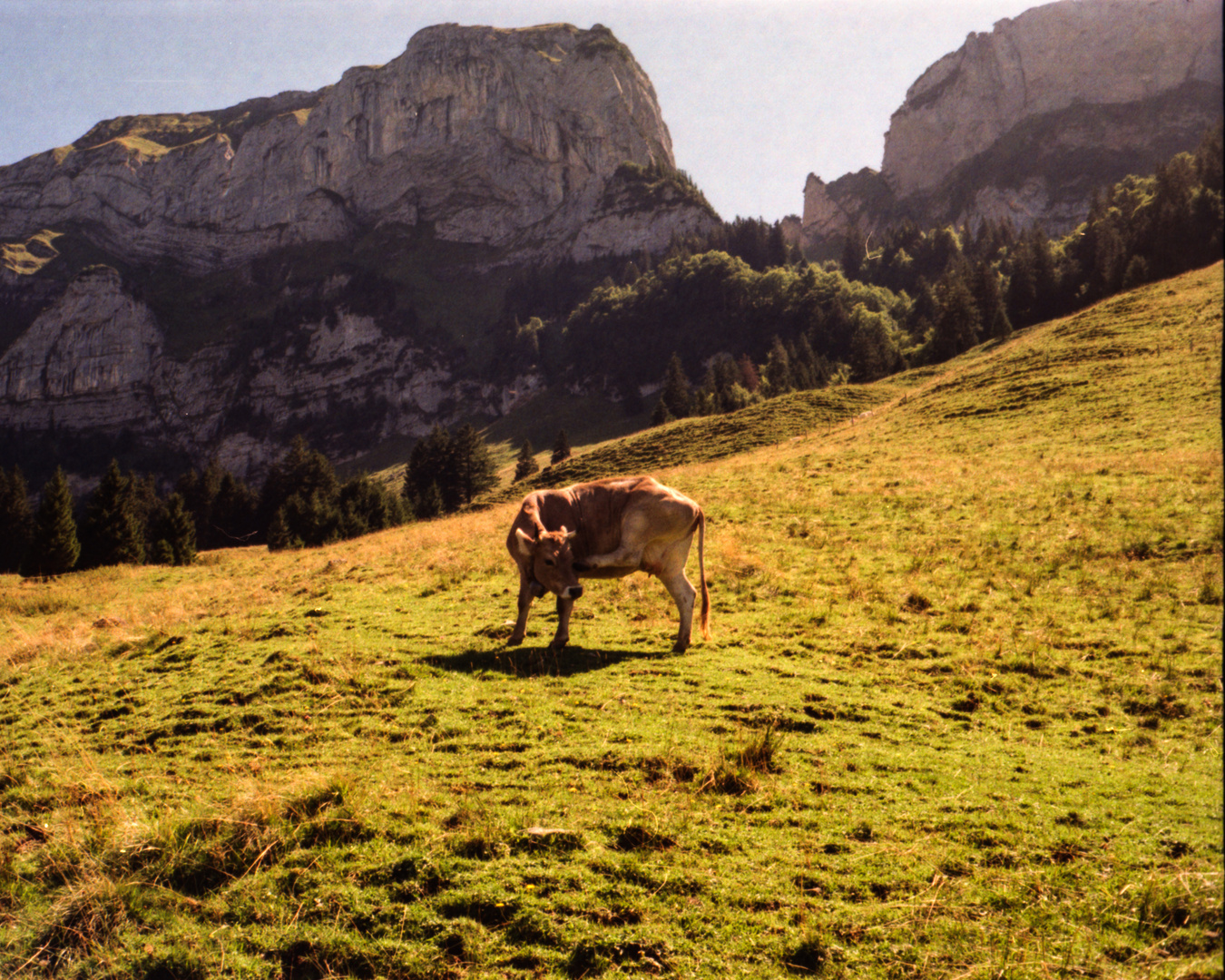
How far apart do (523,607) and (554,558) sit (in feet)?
4.58

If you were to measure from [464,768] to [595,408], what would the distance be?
160m

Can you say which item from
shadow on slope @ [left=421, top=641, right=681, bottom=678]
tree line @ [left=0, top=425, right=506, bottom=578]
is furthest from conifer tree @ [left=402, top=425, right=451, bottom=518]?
shadow on slope @ [left=421, top=641, right=681, bottom=678]

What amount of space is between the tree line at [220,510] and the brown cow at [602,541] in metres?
25.5

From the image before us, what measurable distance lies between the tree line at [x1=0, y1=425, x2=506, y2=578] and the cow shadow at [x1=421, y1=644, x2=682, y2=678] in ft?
83.1

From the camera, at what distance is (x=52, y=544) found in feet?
133

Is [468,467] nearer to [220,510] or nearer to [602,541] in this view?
[220,510]

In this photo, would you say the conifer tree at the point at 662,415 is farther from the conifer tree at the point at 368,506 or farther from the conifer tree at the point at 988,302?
the conifer tree at the point at 368,506

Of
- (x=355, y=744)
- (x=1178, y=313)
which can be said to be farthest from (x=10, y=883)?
(x=1178, y=313)

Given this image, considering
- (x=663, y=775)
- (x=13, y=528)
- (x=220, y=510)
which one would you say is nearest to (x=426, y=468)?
(x=220, y=510)

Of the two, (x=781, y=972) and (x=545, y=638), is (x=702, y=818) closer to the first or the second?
(x=781, y=972)

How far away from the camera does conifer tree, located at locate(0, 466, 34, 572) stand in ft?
222

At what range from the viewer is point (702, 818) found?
6445mm

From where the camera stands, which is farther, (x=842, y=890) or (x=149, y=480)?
(x=149, y=480)

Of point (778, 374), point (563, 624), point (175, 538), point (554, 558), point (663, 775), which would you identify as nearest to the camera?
point (663, 775)
